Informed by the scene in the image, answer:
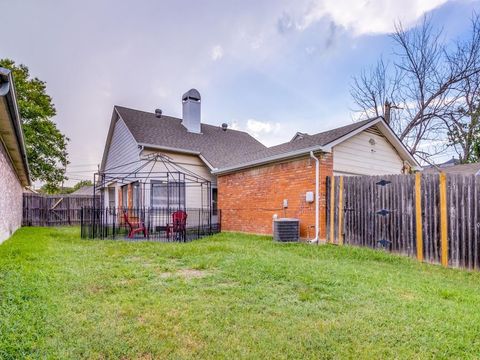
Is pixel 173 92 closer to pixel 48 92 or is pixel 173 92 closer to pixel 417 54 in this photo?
pixel 48 92

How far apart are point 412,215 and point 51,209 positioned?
18115mm

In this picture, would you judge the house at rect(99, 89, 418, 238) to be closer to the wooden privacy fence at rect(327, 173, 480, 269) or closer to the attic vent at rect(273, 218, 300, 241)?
the attic vent at rect(273, 218, 300, 241)

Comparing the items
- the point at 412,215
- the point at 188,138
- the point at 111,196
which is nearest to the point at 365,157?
the point at 412,215

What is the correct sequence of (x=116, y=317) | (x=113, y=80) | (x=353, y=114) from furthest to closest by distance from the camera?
(x=353, y=114)
(x=113, y=80)
(x=116, y=317)

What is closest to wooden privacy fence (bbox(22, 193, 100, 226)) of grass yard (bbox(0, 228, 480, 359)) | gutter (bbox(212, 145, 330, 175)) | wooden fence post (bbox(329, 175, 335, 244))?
gutter (bbox(212, 145, 330, 175))

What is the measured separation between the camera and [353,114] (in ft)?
69.5

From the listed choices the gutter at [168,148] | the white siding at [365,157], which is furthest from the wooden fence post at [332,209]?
the gutter at [168,148]

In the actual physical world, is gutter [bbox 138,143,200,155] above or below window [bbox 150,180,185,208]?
above

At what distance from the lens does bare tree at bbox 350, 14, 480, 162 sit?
1688 centimetres

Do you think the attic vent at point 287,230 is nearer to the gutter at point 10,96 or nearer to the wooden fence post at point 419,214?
the wooden fence post at point 419,214

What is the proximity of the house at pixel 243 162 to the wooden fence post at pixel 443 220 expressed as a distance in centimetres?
299

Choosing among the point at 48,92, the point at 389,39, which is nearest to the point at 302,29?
the point at 389,39

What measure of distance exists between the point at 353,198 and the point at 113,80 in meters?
11.1

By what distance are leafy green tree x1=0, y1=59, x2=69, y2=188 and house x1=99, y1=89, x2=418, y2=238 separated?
19.2 feet
